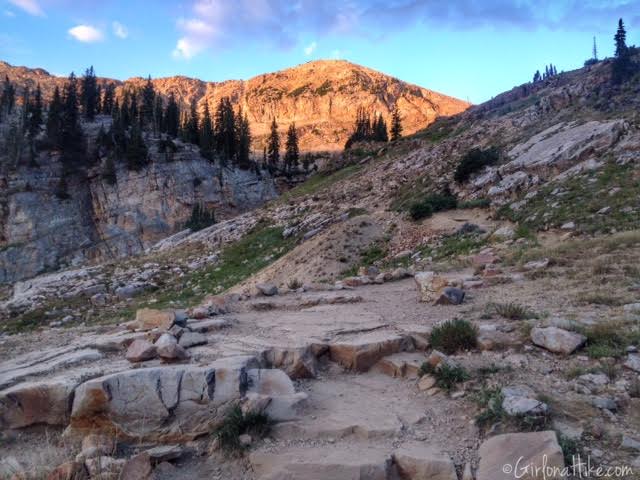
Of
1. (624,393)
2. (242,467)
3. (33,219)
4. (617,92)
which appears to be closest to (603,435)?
(624,393)

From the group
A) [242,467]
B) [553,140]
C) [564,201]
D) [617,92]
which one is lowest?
[242,467]

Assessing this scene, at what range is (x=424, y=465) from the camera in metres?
3.88

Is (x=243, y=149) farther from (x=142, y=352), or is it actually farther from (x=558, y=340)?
(x=558, y=340)

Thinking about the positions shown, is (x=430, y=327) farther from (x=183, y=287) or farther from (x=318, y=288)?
(x=183, y=287)

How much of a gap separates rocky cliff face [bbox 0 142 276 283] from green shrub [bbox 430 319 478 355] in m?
48.8

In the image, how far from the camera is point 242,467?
4.20 metres

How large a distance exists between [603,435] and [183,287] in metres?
18.3

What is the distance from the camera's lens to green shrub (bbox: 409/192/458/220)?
69.7 feet

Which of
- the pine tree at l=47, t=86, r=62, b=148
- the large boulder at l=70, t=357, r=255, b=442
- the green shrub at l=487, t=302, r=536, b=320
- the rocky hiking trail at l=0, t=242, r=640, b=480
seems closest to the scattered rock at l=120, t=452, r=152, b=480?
the rocky hiking trail at l=0, t=242, r=640, b=480

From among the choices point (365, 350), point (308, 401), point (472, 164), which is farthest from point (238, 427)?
point (472, 164)

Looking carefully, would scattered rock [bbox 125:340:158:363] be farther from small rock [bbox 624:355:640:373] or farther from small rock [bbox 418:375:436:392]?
small rock [bbox 624:355:640:373]

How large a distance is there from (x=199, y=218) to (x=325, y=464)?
47313mm

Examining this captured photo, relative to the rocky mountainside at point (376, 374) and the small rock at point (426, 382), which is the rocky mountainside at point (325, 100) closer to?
the rocky mountainside at point (376, 374)

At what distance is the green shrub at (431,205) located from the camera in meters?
21.2
